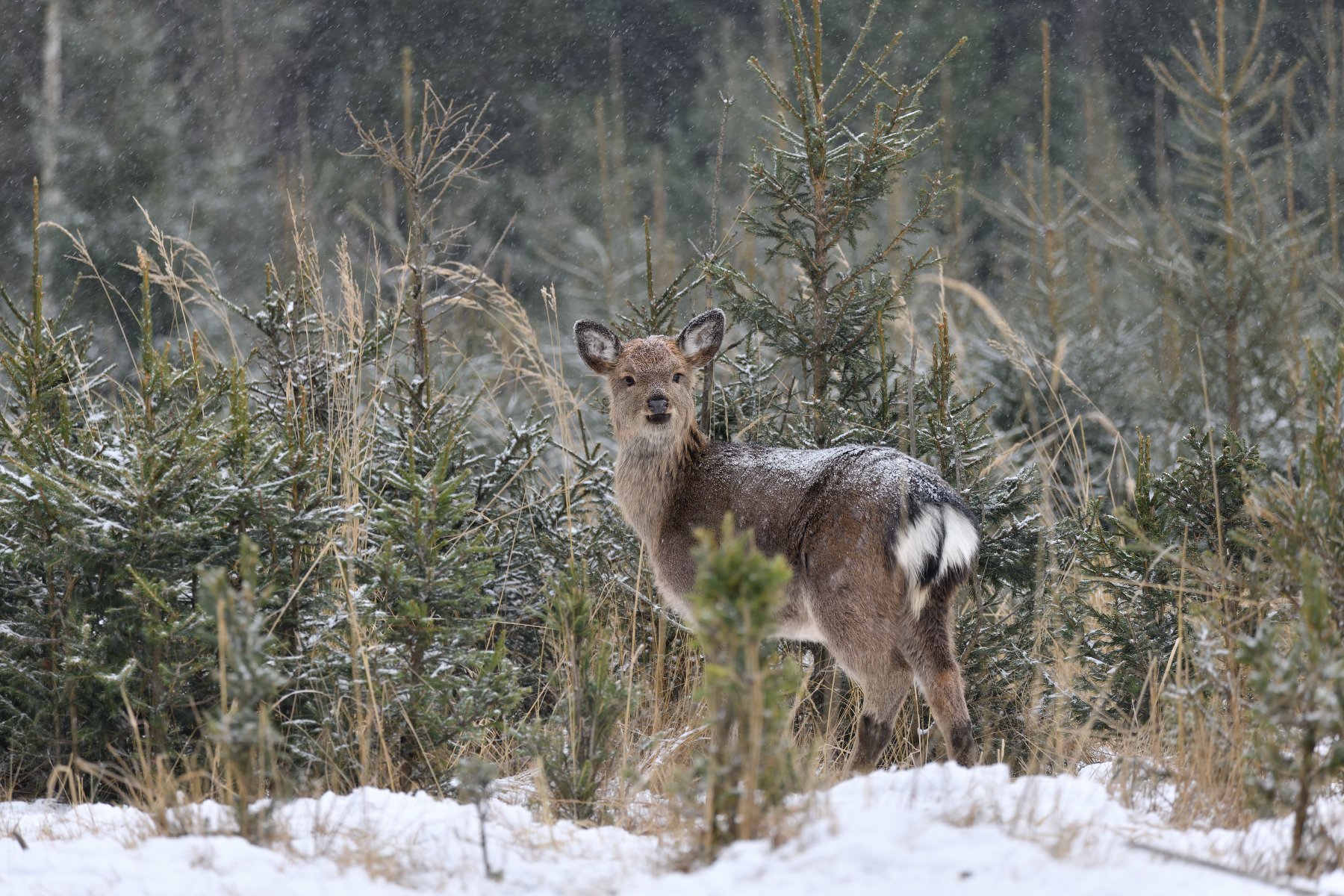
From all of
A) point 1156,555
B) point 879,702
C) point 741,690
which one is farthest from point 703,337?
point 741,690

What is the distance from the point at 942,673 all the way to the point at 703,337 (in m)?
1.96

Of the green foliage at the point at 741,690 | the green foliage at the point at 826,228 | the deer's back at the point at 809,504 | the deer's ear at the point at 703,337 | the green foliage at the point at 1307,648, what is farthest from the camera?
the green foliage at the point at 826,228

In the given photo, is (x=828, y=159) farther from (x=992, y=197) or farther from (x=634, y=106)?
(x=634, y=106)

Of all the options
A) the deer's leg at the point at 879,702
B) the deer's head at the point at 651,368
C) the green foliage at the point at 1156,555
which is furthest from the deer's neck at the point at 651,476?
the green foliage at the point at 1156,555

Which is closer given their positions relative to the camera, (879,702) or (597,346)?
(879,702)

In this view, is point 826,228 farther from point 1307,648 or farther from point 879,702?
point 1307,648

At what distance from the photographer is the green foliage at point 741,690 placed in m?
3.02

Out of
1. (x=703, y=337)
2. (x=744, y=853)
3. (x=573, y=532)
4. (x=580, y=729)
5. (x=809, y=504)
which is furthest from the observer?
(x=573, y=532)

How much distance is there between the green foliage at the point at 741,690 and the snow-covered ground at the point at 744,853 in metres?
0.09

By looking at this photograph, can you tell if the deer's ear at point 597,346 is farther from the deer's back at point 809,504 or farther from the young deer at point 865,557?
the deer's back at point 809,504

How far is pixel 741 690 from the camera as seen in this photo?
10.0ft

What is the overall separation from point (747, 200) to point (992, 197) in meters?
19.7

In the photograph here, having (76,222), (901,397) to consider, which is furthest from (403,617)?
(76,222)

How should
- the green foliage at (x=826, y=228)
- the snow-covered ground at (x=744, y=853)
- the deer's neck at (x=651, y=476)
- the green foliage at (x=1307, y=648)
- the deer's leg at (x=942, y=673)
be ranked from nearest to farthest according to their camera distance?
1. the snow-covered ground at (x=744, y=853)
2. the green foliage at (x=1307, y=648)
3. the deer's leg at (x=942, y=673)
4. the deer's neck at (x=651, y=476)
5. the green foliage at (x=826, y=228)
